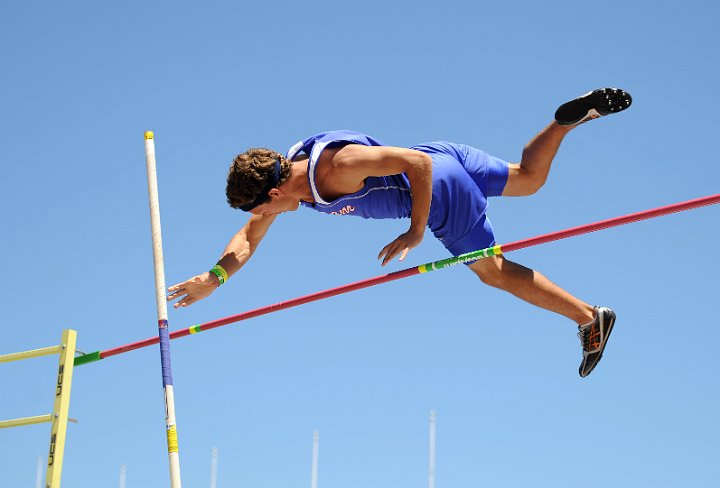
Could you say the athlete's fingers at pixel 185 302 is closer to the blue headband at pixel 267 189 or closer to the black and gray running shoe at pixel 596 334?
the blue headband at pixel 267 189

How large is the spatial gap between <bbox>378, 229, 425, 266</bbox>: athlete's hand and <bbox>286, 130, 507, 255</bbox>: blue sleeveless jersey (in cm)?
48

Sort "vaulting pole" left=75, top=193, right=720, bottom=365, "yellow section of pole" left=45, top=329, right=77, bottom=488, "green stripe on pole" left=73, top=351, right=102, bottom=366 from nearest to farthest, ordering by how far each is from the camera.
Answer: "vaulting pole" left=75, top=193, right=720, bottom=365, "yellow section of pole" left=45, top=329, right=77, bottom=488, "green stripe on pole" left=73, top=351, right=102, bottom=366

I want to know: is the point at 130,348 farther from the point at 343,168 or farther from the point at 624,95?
the point at 624,95

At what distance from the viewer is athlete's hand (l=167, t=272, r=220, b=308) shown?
21.5 ft

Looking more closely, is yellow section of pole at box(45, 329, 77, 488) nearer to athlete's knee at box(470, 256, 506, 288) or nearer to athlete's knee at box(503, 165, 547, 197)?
athlete's knee at box(470, 256, 506, 288)

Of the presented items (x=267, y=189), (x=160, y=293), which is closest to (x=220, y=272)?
(x=160, y=293)

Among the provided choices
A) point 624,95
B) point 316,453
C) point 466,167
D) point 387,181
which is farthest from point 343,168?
point 316,453

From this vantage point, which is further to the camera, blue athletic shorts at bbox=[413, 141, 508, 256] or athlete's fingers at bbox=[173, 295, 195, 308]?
athlete's fingers at bbox=[173, 295, 195, 308]

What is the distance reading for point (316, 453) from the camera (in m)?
27.3

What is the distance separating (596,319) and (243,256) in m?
2.24

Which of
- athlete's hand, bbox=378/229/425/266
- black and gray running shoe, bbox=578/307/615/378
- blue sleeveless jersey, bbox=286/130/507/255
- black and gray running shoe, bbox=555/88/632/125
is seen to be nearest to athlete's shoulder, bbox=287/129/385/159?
blue sleeveless jersey, bbox=286/130/507/255

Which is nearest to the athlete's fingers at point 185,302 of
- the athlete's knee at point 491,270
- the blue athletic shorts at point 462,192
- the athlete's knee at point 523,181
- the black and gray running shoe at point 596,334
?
the blue athletic shorts at point 462,192

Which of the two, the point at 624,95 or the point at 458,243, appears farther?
the point at 458,243

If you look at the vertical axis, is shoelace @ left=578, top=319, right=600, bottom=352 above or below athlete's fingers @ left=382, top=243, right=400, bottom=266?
below
